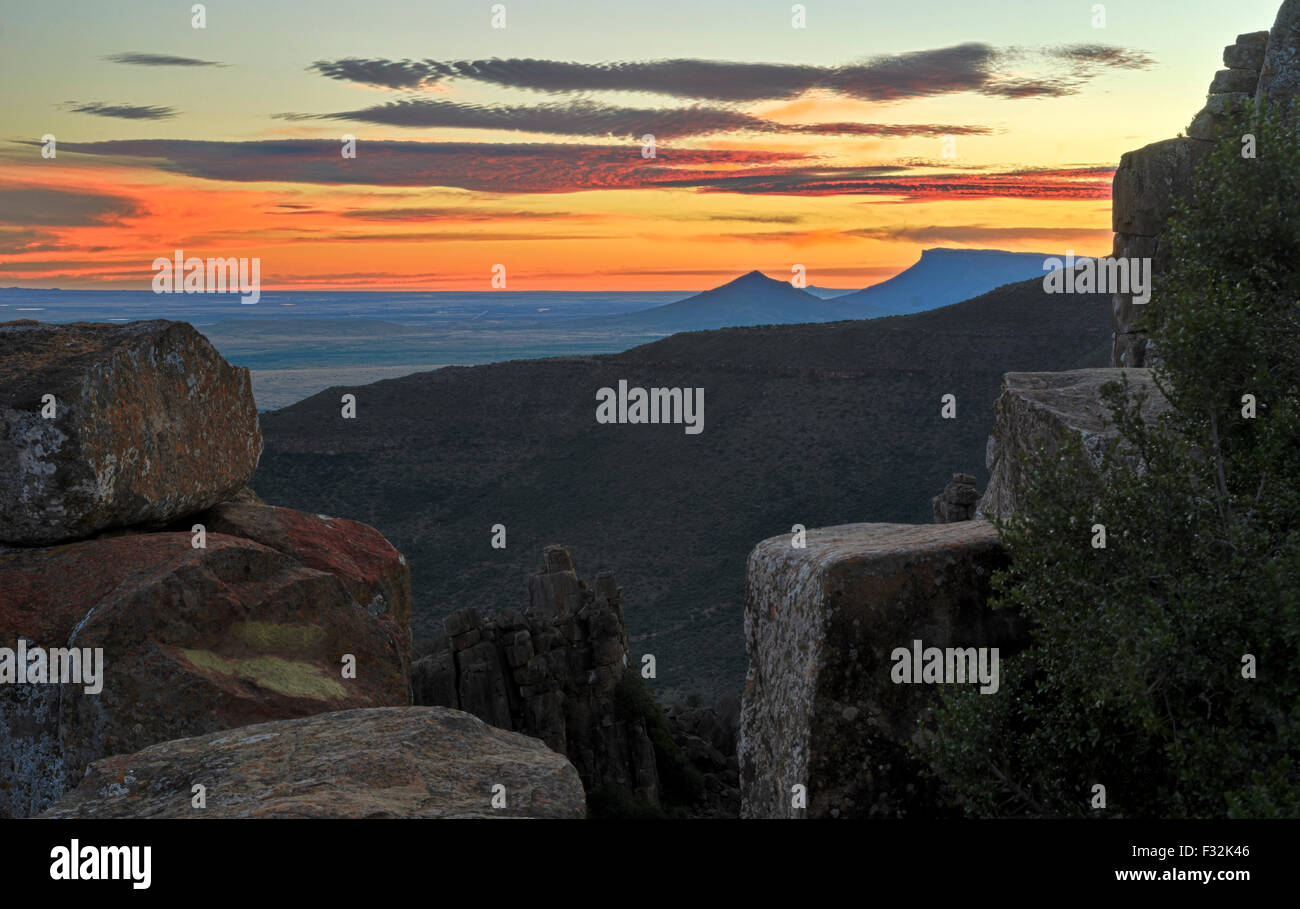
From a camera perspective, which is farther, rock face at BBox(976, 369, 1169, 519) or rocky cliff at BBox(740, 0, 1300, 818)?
rock face at BBox(976, 369, 1169, 519)

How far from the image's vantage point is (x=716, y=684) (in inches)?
2532

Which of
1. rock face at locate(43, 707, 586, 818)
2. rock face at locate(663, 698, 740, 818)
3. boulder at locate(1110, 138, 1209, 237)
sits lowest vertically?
rock face at locate(663, 698, 740, 818)

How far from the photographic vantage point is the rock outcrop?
7289mm

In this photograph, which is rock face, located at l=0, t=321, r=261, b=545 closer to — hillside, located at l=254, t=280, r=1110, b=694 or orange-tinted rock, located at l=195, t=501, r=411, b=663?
orange-tinted rock, located at l=195, t=501, r=411, b=663

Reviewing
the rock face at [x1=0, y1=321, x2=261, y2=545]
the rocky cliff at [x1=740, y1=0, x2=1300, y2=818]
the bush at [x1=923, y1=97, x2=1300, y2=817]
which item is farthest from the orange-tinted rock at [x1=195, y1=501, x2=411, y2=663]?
the bush at [x1=923, y1=97, x2=1300, y2=817]

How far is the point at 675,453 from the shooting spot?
340 ft

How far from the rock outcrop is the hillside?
6085 centimetres

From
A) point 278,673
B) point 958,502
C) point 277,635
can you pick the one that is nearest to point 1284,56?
point 958,502

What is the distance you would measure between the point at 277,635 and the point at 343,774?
9.37 feet

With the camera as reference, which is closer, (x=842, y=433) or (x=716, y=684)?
(x=716, y=684)
